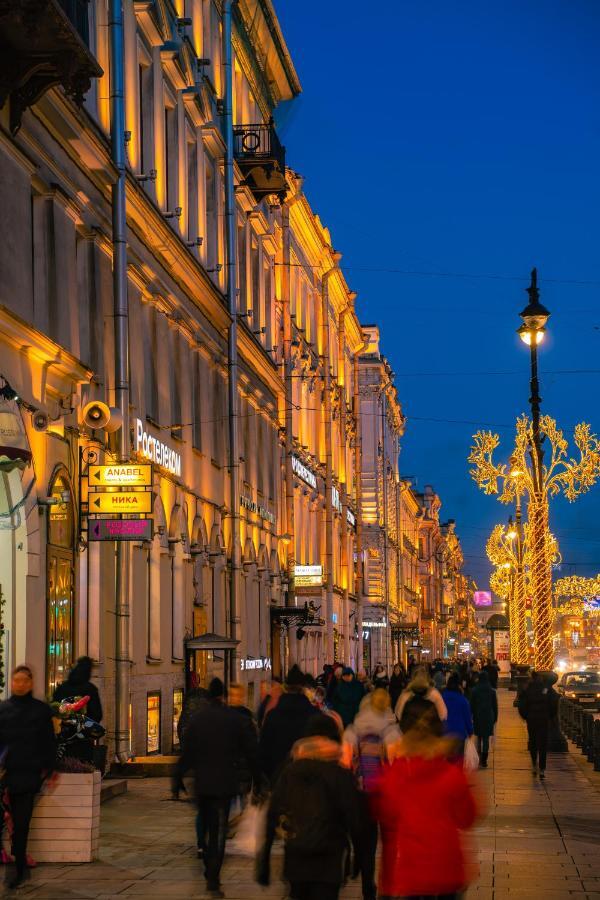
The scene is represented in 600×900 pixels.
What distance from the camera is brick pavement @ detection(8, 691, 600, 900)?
42.6 ft

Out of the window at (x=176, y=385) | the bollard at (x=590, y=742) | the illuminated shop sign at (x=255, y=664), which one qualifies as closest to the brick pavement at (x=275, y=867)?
the bollard at (x=590, y=742)

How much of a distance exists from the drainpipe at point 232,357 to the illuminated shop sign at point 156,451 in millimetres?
4684

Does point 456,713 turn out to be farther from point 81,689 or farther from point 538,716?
point 538,716

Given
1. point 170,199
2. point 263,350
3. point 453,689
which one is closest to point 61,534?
point 453,689

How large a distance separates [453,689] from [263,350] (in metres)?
23.5

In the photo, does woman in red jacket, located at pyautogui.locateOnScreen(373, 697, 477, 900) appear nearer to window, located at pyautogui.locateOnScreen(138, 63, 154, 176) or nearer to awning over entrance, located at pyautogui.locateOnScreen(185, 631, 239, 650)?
window, located at pyautogui.locateOnScreen(138, 63, 154, 176)

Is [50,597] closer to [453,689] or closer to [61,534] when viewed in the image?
[61,534]

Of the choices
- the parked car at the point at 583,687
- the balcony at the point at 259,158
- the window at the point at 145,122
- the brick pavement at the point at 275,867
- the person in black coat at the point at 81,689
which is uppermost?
the balcony at the point at 259,158

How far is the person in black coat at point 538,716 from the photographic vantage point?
1021 inches

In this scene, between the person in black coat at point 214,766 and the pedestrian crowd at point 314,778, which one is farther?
the person in black coat at point 214,766

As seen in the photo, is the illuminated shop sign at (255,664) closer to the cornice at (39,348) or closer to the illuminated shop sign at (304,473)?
the illuminated shop sign at (304,473)

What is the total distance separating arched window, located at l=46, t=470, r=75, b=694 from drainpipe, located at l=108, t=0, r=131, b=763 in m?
1.74

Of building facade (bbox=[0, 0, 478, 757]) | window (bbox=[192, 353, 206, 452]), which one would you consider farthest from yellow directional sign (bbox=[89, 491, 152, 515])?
window (bbox=[192, 353, 206, 452])

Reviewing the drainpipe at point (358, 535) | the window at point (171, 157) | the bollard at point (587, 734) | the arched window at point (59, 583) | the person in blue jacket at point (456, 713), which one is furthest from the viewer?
the drainpipe at point (358, 535)
